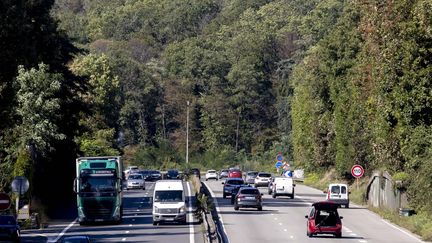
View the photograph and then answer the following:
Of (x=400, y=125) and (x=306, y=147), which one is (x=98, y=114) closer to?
(x=306, y=147)

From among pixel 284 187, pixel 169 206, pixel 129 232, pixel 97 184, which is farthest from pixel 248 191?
pixel 284 187

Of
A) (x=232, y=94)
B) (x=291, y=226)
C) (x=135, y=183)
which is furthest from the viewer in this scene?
(x=232, y=94)

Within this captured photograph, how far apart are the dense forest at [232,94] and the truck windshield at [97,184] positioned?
13.8ft

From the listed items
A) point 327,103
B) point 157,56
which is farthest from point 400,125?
point 157,56

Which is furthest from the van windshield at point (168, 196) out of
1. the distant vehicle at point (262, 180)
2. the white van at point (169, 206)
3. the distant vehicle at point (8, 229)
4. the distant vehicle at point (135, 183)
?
the distant vehicle at point (262, 180)

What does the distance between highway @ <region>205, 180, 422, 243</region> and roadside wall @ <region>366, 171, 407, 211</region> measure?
1.25 meters

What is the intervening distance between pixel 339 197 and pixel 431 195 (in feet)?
45.7

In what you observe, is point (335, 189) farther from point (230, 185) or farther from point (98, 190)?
point (98, 190)

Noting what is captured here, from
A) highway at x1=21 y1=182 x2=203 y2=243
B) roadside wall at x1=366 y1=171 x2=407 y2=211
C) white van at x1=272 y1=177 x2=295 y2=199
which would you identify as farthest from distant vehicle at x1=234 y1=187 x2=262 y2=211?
white van at x1=272 y1=177 x2=295 y2=199

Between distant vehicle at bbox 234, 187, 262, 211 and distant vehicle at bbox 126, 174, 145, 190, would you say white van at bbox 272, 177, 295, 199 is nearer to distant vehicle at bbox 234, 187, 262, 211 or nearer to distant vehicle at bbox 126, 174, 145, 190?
distant vehicle at bbox 234, 187, 262, 211

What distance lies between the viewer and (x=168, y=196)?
5278 cm

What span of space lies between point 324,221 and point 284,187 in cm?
3266

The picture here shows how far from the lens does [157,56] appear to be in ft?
632

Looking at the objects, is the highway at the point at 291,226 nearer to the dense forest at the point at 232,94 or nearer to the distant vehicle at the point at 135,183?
the dense forest at the point at 232,94
